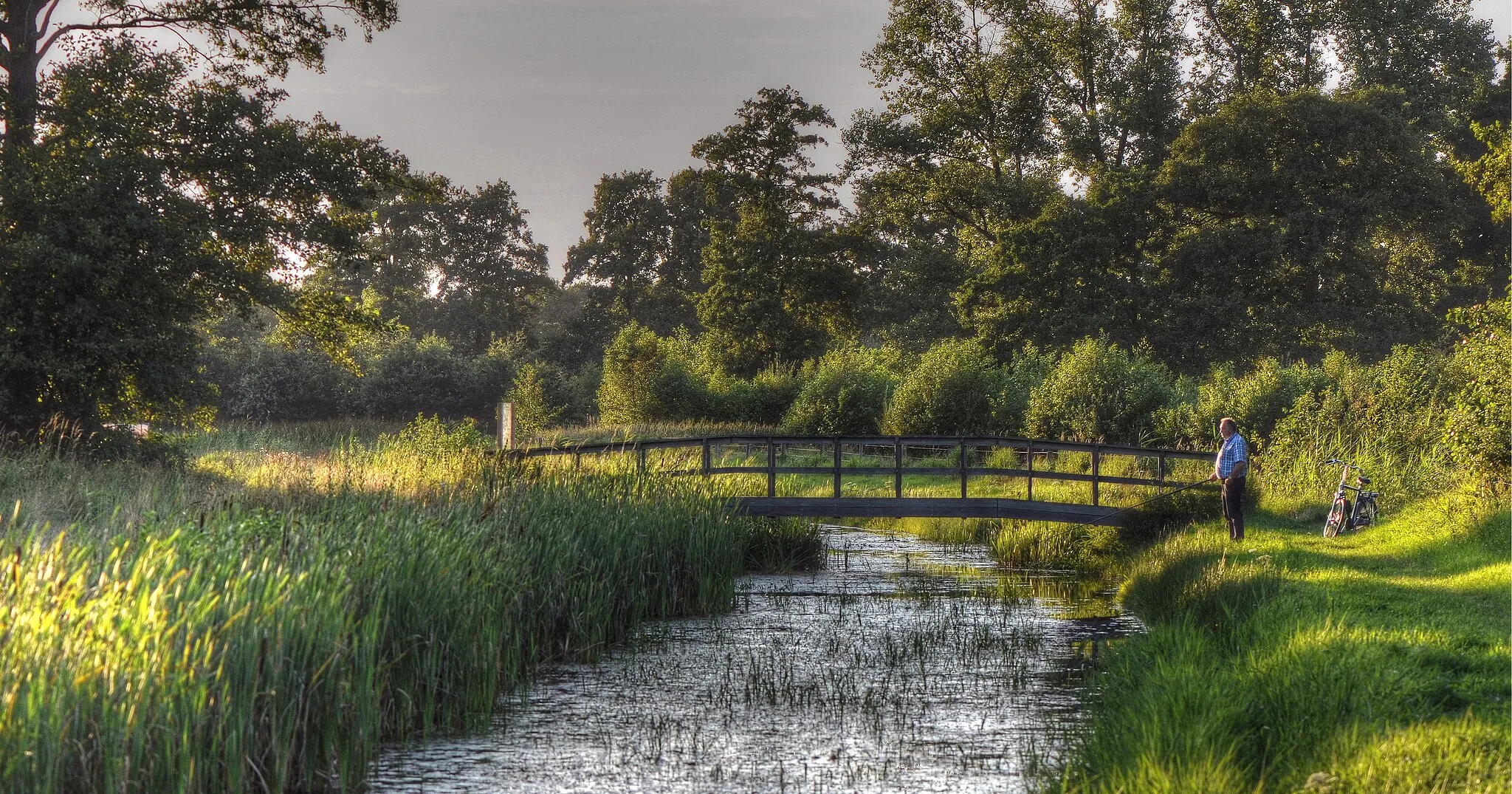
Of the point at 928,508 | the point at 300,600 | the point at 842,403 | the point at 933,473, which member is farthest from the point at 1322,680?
the point at 842,403

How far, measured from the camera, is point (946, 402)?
3231 cm

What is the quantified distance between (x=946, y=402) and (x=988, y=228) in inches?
592

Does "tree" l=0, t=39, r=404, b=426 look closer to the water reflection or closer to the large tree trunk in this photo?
the large tree trunk

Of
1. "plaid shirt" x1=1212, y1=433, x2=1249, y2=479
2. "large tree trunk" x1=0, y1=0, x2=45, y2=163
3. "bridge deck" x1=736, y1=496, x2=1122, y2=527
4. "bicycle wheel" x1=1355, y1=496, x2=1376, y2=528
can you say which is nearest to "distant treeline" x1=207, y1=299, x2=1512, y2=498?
"bicycle wheel" x1=1355, y1=496, x2=1376, y2=528

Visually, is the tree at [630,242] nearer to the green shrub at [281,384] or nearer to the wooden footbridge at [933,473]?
the green shrub at [281,384]

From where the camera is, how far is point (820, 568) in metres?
18.7

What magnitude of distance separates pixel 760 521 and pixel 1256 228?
88.8 feet

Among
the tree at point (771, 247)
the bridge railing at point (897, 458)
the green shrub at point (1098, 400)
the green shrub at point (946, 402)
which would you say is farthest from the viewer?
the tree at point (771, 247)

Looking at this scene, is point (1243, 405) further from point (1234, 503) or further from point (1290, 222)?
point (1290, 222)

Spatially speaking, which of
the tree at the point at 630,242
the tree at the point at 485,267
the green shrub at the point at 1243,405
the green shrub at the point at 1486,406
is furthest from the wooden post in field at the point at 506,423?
the tree at the point at 485,267

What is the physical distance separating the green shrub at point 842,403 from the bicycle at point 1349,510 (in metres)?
18.3

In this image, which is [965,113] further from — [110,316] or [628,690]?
[628,690]

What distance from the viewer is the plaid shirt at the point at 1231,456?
1553cm

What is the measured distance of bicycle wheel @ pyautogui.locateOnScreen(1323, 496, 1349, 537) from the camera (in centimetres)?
1523
